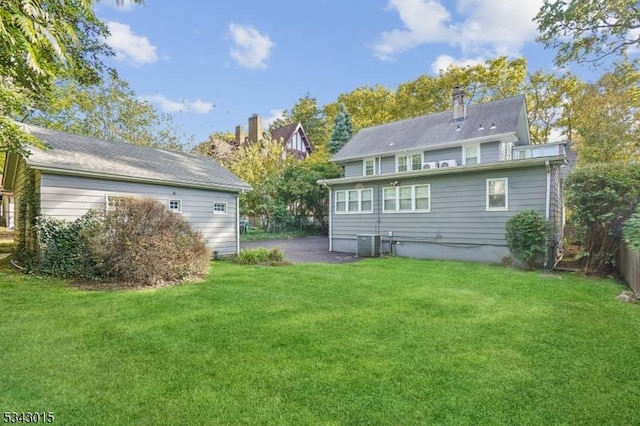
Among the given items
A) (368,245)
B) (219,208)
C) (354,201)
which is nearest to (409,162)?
(354,201)

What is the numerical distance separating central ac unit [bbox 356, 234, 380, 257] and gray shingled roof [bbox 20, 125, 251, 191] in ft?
16.5

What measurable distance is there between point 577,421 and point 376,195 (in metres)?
11.6

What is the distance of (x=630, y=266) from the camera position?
711cm

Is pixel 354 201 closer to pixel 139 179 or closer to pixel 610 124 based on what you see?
pixel 139 179

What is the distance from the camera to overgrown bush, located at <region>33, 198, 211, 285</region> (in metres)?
7.35

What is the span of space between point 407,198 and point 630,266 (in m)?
6.91

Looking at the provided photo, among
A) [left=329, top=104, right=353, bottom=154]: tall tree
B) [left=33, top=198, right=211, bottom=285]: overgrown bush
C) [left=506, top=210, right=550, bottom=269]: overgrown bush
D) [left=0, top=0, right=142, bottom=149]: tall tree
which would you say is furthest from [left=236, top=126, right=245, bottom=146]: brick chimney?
[left=506, top=210, right=550, bottom=269]: overgrown bush

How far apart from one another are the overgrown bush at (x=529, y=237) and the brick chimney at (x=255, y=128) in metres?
23.6

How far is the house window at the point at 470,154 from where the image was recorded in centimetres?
1580

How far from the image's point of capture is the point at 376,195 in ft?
45.5

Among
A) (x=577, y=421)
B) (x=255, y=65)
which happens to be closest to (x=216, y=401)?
(x=577, y=421)

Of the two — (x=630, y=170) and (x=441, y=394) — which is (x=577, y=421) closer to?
(x=441, y=394)

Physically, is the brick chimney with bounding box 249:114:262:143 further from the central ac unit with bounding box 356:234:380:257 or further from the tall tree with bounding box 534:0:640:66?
the tall tree with bounding box 534:0:640:66

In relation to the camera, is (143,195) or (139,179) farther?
(143,195)
